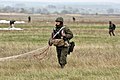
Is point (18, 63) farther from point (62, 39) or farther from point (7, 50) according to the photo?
point (7, 50)

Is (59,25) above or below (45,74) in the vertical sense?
above

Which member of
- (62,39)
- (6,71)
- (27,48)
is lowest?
(27,48)

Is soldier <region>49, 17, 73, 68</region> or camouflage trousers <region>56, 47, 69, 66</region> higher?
soldier <region>49, 17, 73, 68</region>

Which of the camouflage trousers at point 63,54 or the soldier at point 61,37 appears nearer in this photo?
the soldier at point 61,37

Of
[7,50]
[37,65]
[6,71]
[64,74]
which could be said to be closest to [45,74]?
[64,74]

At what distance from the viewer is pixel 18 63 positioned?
14766 mm

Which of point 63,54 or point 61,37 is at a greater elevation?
point 61,37

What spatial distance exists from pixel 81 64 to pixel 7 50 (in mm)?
7144

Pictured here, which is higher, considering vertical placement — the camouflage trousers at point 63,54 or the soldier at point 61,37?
the soldier at point 61,37

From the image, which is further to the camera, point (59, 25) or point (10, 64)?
point (10, 64)

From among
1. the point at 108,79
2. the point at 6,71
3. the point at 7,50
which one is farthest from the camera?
the point at 7,50

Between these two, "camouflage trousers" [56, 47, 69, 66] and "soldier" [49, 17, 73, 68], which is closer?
"soldier" [49, 17, 73, 68]

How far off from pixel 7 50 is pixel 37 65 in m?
6.90

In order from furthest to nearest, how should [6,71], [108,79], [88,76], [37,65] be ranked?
[37,65], [6,71], [88,76], [108,79]
